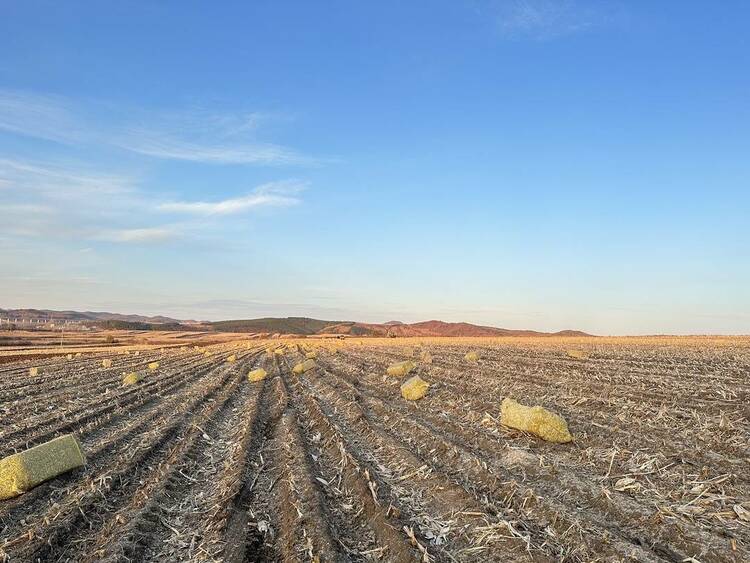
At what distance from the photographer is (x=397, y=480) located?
8328mm

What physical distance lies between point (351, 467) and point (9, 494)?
550 centimetres

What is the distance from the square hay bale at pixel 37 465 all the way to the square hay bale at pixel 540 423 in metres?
8.54

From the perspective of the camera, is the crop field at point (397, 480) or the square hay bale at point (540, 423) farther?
the square hay bale at point (540, 423)

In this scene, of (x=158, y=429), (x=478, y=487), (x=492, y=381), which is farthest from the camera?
(x=492, y=381)

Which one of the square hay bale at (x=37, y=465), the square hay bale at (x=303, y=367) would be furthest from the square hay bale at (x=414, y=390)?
the square hay bale at (x=303, y=367)

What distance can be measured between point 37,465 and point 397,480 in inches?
237

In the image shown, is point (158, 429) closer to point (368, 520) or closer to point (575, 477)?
point (368, 520)

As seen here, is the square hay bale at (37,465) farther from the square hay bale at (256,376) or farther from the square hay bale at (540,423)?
the square hay bale at (256,376)

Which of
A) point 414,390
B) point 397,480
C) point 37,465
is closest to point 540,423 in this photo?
point 397,480

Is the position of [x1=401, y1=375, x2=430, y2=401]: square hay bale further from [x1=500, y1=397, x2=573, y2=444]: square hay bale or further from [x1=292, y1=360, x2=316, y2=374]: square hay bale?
[x1=292, y1=360, x2=316, y2=374]: square hay bale

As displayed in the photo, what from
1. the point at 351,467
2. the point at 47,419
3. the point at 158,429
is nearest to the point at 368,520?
the point at 351,467

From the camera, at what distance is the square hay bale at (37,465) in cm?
789

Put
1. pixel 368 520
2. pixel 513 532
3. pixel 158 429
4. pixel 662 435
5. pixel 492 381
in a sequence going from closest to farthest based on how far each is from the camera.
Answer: pixel 513 532 < pixel 368 520 < pixel 662 435 < pixel 158 429 < pixel 492 381

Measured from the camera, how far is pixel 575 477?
8.03m
